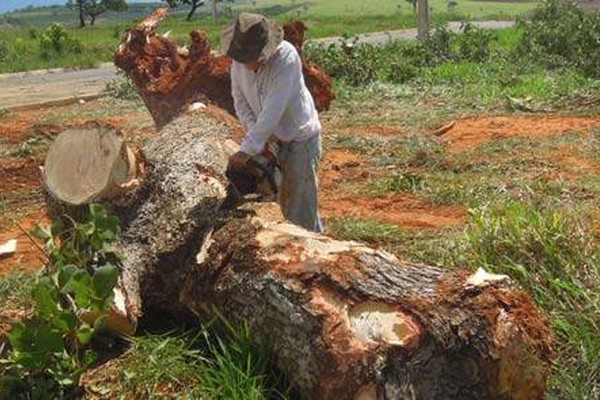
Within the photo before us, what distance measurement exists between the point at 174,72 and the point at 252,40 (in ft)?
8.78

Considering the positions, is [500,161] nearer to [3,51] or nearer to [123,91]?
[123,91]

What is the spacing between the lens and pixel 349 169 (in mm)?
7910

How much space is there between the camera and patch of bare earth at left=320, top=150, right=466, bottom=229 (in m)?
6.08

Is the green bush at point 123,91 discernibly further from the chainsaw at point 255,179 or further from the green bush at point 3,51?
the green bush at point 3,51

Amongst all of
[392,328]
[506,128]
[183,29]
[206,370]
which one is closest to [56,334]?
[206,370]

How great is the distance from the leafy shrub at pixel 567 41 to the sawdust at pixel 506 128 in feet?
10.3

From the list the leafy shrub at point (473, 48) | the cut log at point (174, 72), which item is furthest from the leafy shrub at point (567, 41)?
the cut log at point (174, 72)

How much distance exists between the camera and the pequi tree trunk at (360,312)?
3.11 metres

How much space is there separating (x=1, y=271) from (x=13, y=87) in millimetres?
12718

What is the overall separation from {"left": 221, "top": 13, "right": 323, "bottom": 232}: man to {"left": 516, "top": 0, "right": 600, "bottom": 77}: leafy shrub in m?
8.45

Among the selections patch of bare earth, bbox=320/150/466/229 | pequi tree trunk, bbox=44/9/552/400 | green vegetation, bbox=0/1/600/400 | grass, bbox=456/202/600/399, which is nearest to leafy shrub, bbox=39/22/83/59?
green vegetation, bbox=0/1/600/400

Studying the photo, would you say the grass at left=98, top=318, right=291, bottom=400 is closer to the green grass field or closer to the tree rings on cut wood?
the tree rings on cut wood

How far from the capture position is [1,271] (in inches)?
219

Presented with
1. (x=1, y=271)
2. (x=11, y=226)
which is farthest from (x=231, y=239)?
(x=11, y=226)
